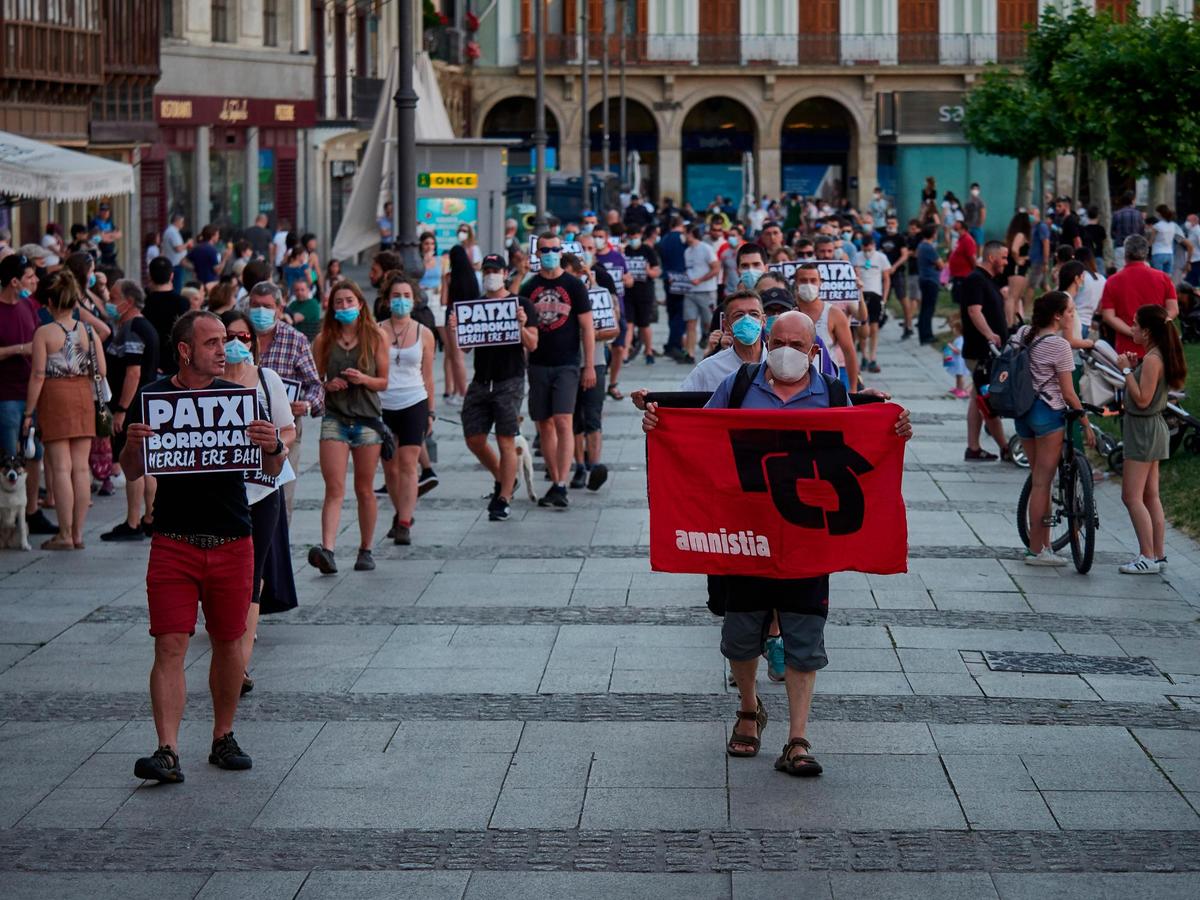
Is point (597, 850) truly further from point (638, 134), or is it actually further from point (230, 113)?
point (638, 134)

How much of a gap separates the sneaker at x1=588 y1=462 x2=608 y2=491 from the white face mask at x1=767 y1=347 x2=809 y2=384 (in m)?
7.34

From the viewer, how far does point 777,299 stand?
10867mm

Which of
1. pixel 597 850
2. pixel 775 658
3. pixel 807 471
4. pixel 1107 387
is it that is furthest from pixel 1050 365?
pixel 597 850

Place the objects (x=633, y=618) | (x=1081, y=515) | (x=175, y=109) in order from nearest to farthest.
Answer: (x=633, y=618) → (x=1081, y=515) → (x=175, y=109)

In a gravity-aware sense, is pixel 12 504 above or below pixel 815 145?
below

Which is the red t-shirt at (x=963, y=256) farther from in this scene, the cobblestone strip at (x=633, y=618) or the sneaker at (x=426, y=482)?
the cobblestone strip at (x=633, y=618)

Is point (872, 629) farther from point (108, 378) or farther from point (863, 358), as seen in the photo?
point (863, 358)

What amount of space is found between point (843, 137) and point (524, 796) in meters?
63.1

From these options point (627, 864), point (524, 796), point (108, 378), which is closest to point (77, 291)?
point (108, 378)

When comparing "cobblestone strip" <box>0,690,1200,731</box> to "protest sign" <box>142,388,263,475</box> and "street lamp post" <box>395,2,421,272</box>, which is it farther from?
"street lamp post" <box>395,2,421,272</box>

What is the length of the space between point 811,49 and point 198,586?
201 ft

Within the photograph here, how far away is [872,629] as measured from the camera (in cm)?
1026

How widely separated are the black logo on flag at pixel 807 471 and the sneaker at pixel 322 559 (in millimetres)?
4392

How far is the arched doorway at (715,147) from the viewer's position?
6912 cm
